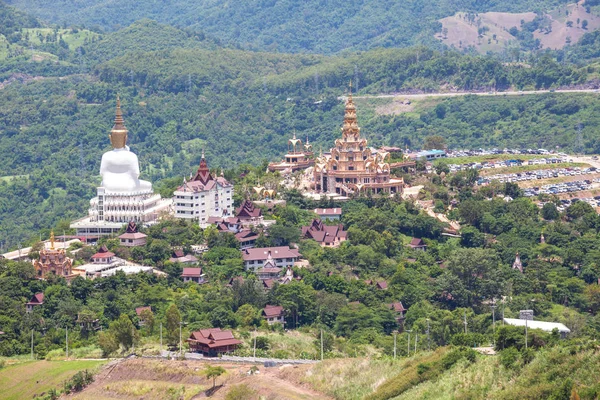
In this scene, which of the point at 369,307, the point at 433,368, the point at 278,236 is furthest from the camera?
the point at 278,236

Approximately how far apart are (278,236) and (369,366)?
2189 cm

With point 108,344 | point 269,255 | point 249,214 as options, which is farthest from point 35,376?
point 249,214

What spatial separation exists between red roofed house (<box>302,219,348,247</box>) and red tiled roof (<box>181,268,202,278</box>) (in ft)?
26.0

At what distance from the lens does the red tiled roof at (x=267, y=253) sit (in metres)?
78.1

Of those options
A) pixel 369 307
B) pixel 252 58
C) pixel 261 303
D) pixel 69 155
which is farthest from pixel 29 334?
pixel 252 58

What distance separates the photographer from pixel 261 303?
73.1 metres

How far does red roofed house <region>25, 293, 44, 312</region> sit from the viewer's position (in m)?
72.6

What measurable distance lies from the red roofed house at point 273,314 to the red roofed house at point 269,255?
5423 mm

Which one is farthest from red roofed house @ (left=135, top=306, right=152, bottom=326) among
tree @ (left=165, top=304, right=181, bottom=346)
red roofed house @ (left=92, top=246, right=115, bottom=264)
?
red roofed house @ (left=92, top=246, right=115, bottom=264)

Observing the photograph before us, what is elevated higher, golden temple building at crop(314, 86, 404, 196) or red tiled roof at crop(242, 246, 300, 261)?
golden temple building at crop(314, 86, 404, 196)

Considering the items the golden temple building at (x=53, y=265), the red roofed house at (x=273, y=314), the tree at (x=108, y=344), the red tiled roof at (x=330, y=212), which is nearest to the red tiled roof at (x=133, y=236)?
the golden temple building at (x=53, y=265)

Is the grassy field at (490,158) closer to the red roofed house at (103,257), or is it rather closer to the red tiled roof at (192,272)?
the red tiled roof at (192,272)

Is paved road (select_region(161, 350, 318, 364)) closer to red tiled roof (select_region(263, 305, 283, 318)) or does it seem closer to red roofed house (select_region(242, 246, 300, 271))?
red tiled roof (select_region(263, 305, 283, 318))

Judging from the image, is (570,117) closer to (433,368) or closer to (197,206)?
(197,206)
